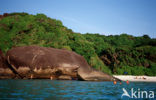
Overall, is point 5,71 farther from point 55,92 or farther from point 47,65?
point 55,92

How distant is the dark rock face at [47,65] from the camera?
23.4 meters

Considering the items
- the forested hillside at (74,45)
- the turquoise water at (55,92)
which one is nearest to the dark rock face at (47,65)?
the turquoise water at (55,92)

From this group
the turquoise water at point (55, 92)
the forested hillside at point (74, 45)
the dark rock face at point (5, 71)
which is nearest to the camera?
the turquoise water at point (55, 92)

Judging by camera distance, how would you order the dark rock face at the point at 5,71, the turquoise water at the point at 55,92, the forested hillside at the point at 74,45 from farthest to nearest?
the forested hillside at the point at 74,45 → the dark rock face at the point at 5,71 → the turquoise water at the point at 55,92

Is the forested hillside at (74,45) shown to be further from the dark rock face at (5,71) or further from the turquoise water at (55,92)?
the turquoise water at (55,92)

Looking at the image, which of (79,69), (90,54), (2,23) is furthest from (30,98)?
(2,23)

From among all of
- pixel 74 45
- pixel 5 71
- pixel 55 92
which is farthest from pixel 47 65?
pixel 74 45

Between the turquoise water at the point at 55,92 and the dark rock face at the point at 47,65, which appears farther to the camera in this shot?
the dark rock face at the point at 47,65

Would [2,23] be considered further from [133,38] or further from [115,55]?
[133,38]

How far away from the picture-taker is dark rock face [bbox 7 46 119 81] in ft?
76.7

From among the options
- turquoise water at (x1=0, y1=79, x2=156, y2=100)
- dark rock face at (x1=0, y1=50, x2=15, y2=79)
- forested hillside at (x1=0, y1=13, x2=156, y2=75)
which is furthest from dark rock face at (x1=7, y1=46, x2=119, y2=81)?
forested hillside at (x1=0, y1=13, x2=156, y2=75)

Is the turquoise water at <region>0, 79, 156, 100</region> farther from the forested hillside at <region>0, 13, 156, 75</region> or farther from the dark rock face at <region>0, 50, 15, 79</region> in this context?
the forested hillside at <region>0, 13, 156, 75</region>

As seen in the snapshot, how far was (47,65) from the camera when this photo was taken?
77.5 ft

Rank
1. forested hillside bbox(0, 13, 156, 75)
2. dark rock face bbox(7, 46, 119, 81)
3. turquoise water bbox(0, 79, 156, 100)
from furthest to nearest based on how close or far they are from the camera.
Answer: forested hillside bbox(0, 13, 156, 75) < dark rock face bbox(7, 46, 119, 81) < turquoise water bbox(0, 79, 156, 100)
